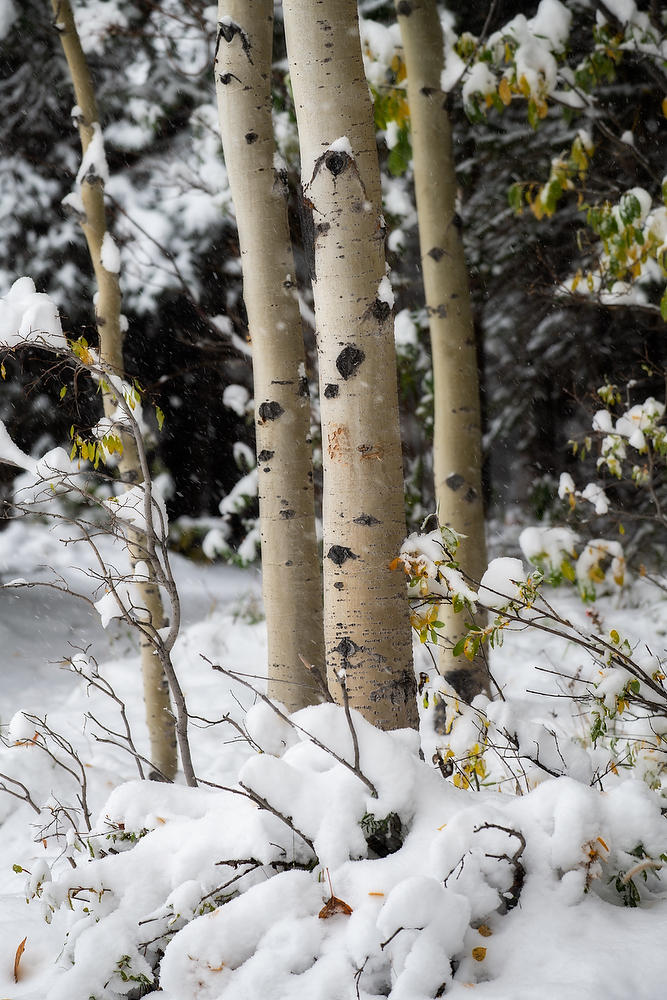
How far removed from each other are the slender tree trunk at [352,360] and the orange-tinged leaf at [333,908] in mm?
450

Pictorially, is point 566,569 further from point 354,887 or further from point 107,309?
point 107,309

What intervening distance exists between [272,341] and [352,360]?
23.1 inches

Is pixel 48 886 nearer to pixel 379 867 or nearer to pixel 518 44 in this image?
pixel 379 867

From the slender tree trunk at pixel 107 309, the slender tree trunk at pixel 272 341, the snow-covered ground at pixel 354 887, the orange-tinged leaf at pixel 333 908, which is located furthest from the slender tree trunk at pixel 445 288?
the orange-tinged leaf at pixel 333 908

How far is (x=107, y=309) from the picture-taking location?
3.04 meters

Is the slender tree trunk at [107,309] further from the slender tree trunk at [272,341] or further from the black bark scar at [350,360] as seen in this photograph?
the black bark scar at [350,360]

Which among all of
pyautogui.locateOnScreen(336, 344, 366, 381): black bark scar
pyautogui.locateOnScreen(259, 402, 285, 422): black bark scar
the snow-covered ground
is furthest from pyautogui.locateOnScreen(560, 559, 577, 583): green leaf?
pyautogui.locateOnScreen(336, 344, 366, 381): black bark scar

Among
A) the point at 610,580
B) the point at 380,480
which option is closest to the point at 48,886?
the point at 380,480

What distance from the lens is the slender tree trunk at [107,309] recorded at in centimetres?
300

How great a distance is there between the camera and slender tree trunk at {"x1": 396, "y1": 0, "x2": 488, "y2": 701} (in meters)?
3.03

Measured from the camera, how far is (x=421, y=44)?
3.03m

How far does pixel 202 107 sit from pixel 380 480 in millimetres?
3954

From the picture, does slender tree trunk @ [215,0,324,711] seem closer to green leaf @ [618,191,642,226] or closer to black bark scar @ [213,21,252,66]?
black bark scar @ [213,21,252,66]

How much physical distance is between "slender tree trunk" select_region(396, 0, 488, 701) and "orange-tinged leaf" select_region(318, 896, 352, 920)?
1875 millimetres
